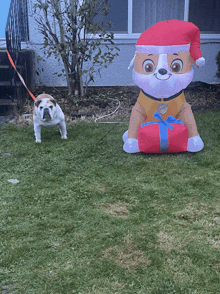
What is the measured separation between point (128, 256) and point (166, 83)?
2.37m

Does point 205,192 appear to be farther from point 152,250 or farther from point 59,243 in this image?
point 59,243

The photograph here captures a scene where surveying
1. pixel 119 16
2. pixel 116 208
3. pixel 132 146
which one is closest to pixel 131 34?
pixel 119 16

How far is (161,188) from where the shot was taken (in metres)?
3.39

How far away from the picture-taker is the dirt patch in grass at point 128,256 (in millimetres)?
2230

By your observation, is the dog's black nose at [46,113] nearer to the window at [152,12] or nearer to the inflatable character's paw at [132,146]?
the inflatable character's paw at [132,146]

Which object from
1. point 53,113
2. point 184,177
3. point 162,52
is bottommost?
point 184,177

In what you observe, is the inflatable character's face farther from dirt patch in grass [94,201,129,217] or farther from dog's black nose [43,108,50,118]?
dirt patch in grass [94,201,129,217]

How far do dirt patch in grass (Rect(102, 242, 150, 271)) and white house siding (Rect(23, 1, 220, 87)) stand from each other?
6.73m

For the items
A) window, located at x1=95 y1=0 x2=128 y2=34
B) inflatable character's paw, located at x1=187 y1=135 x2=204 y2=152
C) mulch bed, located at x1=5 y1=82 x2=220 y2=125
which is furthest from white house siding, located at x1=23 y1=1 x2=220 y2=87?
inflatable character's paw, located at x1=187 y1=135 x2=204 y2=152

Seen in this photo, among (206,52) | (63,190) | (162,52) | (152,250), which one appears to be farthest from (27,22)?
(152,250)

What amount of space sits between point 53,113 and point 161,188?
197 cm

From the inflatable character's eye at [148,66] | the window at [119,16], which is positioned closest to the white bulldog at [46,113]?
the inflatable character's eye at [148,66]

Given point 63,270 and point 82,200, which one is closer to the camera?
point 63,270

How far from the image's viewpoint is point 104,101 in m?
7.32
